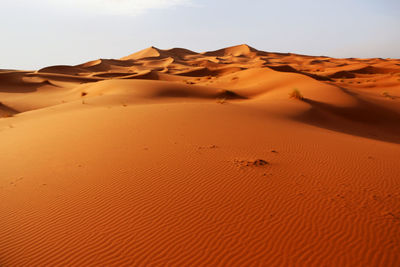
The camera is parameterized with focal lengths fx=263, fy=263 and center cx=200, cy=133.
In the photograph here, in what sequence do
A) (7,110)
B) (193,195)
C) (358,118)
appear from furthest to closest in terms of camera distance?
(7,110), (358,118), (193,195)

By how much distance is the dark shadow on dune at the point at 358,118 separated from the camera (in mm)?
10523


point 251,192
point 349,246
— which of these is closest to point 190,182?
point 251,192

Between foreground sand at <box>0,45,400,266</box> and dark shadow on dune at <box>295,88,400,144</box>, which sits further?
dark shadow on dune at <box>295,88,400,144</box>

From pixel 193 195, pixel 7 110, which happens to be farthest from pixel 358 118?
→ pixel 7 110

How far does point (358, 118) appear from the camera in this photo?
1254 cm

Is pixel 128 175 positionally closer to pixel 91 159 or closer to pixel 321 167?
pixel 91 159

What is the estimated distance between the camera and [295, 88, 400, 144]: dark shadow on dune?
34.5 ft

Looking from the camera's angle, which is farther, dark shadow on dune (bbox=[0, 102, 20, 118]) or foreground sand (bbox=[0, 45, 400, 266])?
dark shadow on dune (bbox=[0, 102, 20, 118])

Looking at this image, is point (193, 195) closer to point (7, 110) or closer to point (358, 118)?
point (358, 118)

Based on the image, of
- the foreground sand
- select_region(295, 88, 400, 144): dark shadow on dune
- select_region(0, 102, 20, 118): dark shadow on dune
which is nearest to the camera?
the foreground sand

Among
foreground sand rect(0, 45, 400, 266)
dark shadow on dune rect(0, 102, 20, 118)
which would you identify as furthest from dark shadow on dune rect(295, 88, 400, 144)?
dark shadow on dune rect(0, 102, 20, 118)

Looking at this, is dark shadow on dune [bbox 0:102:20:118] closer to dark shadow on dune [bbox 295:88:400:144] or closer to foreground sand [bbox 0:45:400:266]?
foreground sand [bbox 0:45:400:266]

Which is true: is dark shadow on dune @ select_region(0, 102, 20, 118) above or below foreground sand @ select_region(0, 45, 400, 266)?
below

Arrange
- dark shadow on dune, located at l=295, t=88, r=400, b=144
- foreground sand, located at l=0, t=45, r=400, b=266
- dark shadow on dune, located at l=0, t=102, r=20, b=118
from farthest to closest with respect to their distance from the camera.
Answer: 1. dark shadow on dune, located at l=0, t=102, r=20, b=118
2. dark shadow on dune, located at l=295, t=88, r=400, b=144
3. foreground sand, located at l=0, t=45, r=400, b=266
